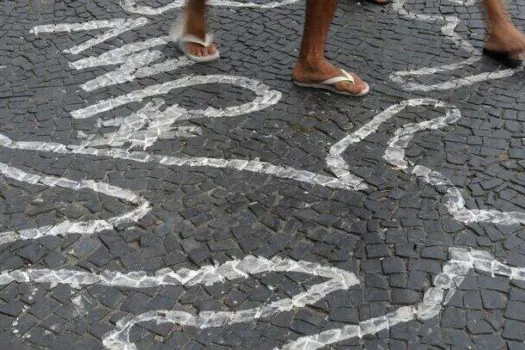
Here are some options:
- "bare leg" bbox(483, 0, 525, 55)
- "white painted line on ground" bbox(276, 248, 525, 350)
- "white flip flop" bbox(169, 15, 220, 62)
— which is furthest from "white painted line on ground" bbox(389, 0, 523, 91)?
"white painted line on ground" bbox(276, 248, 525, 350)

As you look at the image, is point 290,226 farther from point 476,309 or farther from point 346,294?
point 476,309

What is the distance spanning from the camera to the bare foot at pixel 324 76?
12.7 ft

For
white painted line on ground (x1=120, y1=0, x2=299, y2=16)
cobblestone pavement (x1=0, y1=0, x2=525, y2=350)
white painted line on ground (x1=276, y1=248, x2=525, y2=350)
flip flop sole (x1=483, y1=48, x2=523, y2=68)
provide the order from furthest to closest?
white painted line on ground (x1=120, y1=0, x2=299, y2=16), flip flop sole (x1=483, y1=48, x2=523, y2=68), cobblestone pavement (x1=0, y1=0, x2=525, y2=350), white painted line on ground (x1=276, y1=248, x2=525, y2=350)

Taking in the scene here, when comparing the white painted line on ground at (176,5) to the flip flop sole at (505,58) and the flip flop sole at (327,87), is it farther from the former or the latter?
the flip flop sole at (505,58)

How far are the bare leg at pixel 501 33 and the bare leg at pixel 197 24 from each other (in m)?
1.69

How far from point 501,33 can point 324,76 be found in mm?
1118

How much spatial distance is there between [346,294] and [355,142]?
1041mm

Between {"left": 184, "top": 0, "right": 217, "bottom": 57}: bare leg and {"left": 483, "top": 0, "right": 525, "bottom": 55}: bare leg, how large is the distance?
1688 mm

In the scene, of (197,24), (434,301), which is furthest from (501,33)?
(434,301)

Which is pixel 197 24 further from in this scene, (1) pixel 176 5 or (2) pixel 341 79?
(2) pixel 341 79

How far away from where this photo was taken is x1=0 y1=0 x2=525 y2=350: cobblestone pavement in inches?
105

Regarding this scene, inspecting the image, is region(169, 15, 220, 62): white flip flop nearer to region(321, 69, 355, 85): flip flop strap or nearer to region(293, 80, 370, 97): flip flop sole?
region(293, 80, 370, 97): flip flop sole

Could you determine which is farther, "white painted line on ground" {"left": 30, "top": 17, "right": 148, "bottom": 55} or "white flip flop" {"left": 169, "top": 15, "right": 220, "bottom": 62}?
"white painted line on ground" {"left": 30, "top": 17, "right": 148, "bottom": 55}

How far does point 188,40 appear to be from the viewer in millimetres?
4320
